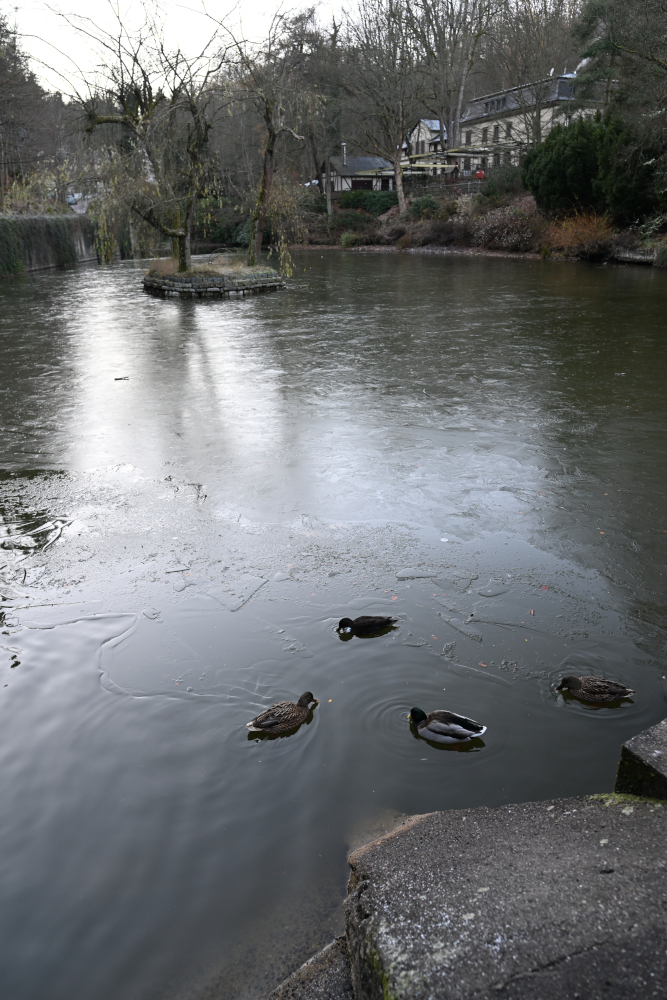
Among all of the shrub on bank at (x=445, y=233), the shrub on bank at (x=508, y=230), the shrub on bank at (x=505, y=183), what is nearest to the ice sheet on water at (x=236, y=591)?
the shrub on bank at (x=508, y=230)

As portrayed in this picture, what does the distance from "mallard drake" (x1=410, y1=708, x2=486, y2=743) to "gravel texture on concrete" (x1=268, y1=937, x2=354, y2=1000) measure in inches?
47.9

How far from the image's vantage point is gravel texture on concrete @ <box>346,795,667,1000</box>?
6.28 ft

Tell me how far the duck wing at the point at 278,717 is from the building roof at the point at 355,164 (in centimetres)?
5937

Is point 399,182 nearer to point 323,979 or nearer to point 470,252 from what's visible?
point 470,252

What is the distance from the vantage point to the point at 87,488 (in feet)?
21.7

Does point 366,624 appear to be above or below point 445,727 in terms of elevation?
above

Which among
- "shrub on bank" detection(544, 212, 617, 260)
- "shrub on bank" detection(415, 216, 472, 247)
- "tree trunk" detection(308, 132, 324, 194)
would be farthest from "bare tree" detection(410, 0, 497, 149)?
"shrub on bank" detection(544, 212, 617, 260)

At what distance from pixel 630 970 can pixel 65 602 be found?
3974mm

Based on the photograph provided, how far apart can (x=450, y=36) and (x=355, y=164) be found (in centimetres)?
1680

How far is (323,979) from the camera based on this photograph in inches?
90.0

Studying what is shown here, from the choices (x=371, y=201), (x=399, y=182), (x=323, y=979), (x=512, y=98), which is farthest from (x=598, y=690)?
(x=512, y=98)

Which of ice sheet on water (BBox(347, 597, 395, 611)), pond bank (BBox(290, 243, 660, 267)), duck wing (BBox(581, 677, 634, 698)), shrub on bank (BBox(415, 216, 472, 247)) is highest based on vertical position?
shrub on bank (BBox(415, 216, 472, 247))

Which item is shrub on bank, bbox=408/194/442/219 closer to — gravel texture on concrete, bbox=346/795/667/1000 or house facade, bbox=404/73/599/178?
house facade, bbox=404/73/599/178

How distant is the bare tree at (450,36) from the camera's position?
43625 millimetres
